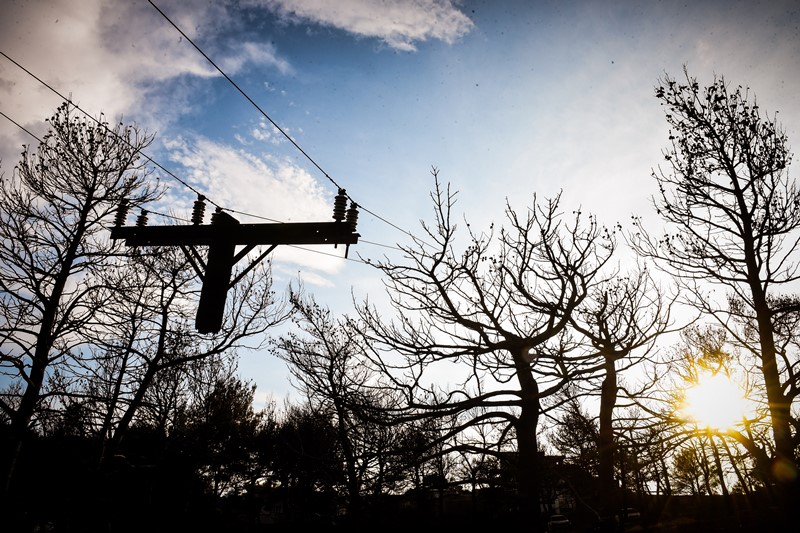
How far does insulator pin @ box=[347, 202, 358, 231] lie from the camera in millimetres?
6418

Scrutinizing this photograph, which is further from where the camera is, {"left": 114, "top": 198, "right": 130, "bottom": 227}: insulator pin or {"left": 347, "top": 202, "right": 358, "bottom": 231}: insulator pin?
{"left": 114, "top": 198, "right": 130, "bottom": 227}: insulator pin

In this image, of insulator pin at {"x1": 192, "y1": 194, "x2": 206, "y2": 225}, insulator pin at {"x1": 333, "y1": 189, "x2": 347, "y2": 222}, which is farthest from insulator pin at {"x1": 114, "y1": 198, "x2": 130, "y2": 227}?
insulator pin at {"x1": 333, "y1": 189, "x2": 347, "y2": 222}

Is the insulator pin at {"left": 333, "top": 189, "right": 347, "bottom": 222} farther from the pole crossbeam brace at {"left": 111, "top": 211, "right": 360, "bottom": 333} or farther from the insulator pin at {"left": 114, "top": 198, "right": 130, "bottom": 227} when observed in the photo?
the insulator pin at {"left": 114, "top": 198, "right": 130, "bottom": 227}

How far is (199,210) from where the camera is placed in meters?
7.25

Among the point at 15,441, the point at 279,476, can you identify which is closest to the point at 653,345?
the point at 15,441

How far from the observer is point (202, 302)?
20.1ft

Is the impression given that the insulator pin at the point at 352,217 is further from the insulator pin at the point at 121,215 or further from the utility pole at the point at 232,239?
the insulator pin at the point at 121,215

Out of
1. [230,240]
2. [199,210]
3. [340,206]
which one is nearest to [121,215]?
[199,210]

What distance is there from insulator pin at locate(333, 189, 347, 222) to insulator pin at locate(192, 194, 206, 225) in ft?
8.41

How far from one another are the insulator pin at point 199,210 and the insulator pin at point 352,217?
278cm

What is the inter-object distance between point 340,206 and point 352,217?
0.27m

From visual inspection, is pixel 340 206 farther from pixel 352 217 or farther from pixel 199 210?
pixel 199 210

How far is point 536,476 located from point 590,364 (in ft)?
6.44

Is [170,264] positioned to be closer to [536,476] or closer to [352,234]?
[352,234]
